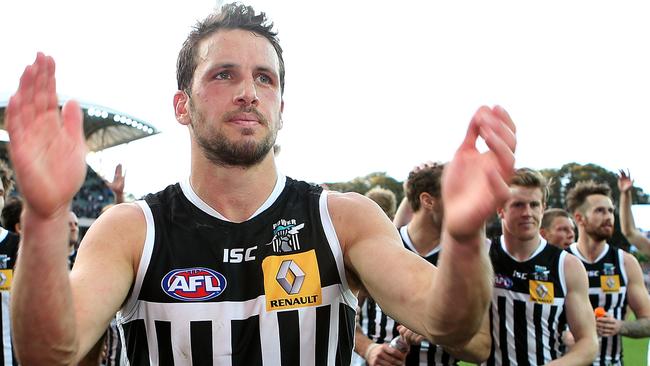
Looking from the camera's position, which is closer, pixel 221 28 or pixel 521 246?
pixel 221 28

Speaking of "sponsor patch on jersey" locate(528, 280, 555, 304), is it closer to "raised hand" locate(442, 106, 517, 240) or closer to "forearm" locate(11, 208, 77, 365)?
"raised hand" locate(442, 106, 517, 240)

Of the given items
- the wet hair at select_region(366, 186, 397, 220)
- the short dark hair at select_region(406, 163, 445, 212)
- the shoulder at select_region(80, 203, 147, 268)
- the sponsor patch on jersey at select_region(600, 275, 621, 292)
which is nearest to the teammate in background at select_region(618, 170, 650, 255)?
the sponsor patch on jersey at select_region(600, 275, 621, 292)

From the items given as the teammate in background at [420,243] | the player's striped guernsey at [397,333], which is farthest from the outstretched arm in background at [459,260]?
the player's striped guernsey at [397,333]

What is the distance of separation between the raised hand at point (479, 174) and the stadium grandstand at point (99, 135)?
40.7 meters

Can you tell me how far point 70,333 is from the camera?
6.15 feet

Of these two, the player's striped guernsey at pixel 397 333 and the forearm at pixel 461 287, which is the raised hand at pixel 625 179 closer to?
the player's striped guernsey at pixel 397 333

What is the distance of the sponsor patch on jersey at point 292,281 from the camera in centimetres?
241

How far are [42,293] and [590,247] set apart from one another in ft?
22.4

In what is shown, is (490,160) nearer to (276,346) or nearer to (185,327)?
(276,346)

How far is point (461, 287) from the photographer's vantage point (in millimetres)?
1825

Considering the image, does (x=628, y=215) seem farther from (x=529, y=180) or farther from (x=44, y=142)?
(x=44, y=142)

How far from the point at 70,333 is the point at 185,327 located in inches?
21.6

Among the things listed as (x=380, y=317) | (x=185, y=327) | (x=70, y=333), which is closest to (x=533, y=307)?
(x=380, y=317)

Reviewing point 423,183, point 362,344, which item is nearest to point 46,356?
point 362,344
